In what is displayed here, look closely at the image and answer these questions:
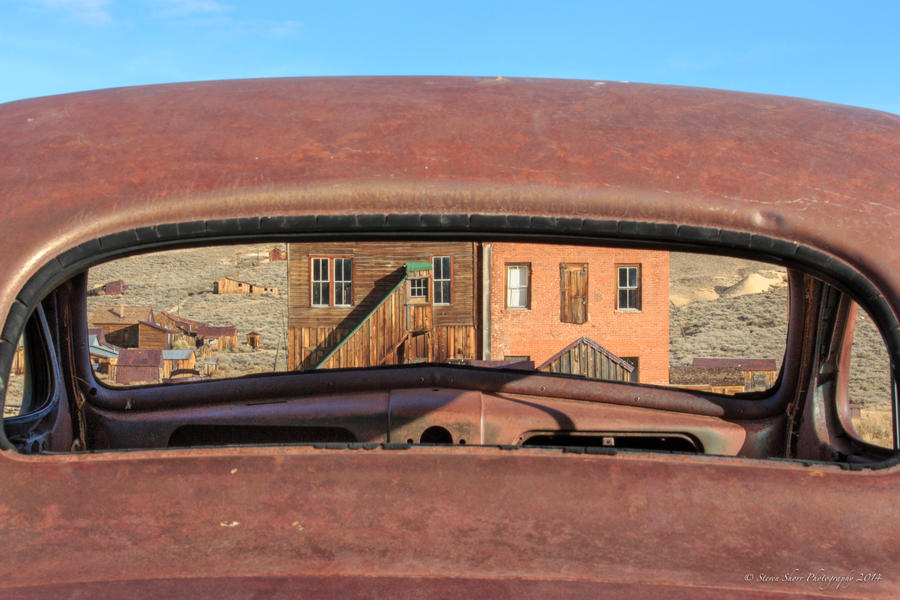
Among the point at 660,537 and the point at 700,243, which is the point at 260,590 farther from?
the point at 700,243

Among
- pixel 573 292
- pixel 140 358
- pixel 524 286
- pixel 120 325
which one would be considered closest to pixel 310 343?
pixel 140 358

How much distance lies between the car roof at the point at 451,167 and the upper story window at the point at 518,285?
17.4 meters

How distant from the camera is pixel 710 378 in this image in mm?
Result: 14828

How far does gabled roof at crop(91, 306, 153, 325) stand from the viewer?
24.0m

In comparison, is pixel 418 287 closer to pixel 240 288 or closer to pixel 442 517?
pixel 442 517

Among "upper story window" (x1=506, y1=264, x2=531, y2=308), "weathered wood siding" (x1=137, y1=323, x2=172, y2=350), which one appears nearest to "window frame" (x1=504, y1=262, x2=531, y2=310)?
"upper story window" (x1=506, y1=264, x2=531, y2=308)

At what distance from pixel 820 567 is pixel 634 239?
0.66 m

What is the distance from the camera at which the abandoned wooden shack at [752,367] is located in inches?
591

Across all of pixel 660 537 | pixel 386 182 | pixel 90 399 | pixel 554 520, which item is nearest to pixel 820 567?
pixel 660 537

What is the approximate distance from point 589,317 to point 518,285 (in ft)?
6.80

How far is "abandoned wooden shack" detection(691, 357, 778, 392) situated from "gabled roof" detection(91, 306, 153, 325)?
55.1 feet

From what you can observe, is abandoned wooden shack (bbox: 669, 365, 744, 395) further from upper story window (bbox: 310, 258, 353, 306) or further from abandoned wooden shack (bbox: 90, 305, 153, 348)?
abandoned wooden shack (bbox: 90, 305, 153, 348)

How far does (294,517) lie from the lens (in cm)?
135

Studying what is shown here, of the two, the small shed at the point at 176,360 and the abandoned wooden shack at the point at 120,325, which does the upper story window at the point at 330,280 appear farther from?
the abandoned wooden shack at the point at 120,325
